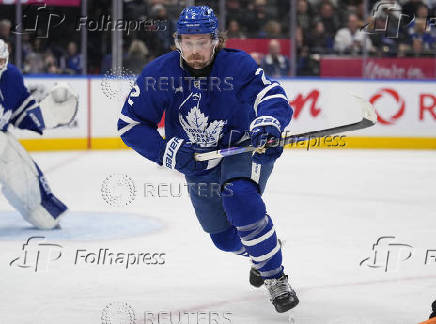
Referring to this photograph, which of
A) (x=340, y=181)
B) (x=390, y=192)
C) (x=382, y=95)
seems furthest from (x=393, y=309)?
(x=382, y=95)

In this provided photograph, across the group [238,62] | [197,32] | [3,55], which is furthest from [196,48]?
[3,55]

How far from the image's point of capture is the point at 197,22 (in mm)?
2756

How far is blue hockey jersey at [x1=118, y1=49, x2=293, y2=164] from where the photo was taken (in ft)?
9.30

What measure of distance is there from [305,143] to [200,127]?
17.3ft

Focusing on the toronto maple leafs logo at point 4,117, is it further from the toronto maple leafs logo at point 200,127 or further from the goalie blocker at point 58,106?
the toronto maple leafs logo at point 200,127

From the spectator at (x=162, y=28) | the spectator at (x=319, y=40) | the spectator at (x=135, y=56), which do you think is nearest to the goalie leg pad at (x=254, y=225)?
the spectator at (x=162, y=28)

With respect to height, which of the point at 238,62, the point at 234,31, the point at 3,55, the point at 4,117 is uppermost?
the point at 238,62

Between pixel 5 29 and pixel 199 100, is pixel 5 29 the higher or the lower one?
the lower one

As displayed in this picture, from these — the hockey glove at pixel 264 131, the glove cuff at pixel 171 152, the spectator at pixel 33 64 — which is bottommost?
the spectator at pixel 33 64

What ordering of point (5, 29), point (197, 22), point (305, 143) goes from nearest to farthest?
point (197, 22) → point (5, 29) → point (305, 143)

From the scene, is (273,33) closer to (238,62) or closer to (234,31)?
(234,31)

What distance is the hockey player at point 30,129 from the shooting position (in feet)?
14.4

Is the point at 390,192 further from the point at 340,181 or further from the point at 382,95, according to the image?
Result: the point at 382,95

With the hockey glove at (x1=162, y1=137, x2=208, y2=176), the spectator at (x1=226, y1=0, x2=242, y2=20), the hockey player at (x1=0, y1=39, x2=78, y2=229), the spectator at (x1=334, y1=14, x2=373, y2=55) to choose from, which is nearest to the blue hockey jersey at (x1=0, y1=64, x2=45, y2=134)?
the hockey player at (x1=0, y1=39, x2=78, y2=229)
